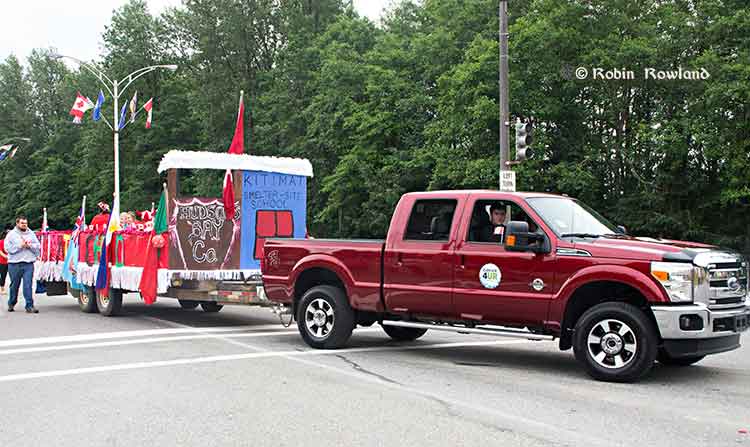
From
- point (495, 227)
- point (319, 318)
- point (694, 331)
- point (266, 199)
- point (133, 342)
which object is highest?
point (266, 199)

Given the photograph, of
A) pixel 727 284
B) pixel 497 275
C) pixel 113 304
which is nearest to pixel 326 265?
pixel 497 275

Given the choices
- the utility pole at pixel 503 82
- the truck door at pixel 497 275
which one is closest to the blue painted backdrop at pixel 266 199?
the utility pole at pixel 503 82

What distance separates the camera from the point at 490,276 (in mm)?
8914

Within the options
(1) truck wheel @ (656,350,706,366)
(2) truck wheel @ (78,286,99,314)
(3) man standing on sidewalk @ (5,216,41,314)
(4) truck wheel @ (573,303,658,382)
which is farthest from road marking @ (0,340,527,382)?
(3) man standing on sidewalk @ (5,216,41,314)

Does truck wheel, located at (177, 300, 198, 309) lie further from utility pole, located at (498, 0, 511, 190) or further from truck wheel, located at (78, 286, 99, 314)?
utility pole, located at (498, 0, 511, 190)

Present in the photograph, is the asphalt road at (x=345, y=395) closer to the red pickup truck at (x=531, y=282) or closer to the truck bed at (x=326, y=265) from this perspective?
the red pickup truck at (x=531, y=282)

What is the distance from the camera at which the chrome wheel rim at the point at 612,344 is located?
26.5ft

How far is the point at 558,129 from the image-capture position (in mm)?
33469

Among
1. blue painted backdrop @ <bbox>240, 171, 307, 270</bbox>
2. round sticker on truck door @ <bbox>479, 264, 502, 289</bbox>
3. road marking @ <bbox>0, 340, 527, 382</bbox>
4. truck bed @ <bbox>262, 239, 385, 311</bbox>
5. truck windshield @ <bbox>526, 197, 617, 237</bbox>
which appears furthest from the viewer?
blue painted backdrop @ <bbox>240, 171, 307, 270</bbox>

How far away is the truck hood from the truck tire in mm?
3276

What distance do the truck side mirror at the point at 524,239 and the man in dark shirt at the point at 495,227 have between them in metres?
0.37

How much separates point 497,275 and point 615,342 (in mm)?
1453

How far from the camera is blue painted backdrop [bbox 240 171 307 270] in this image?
14.0 meters

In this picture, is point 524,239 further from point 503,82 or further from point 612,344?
point 503,82
